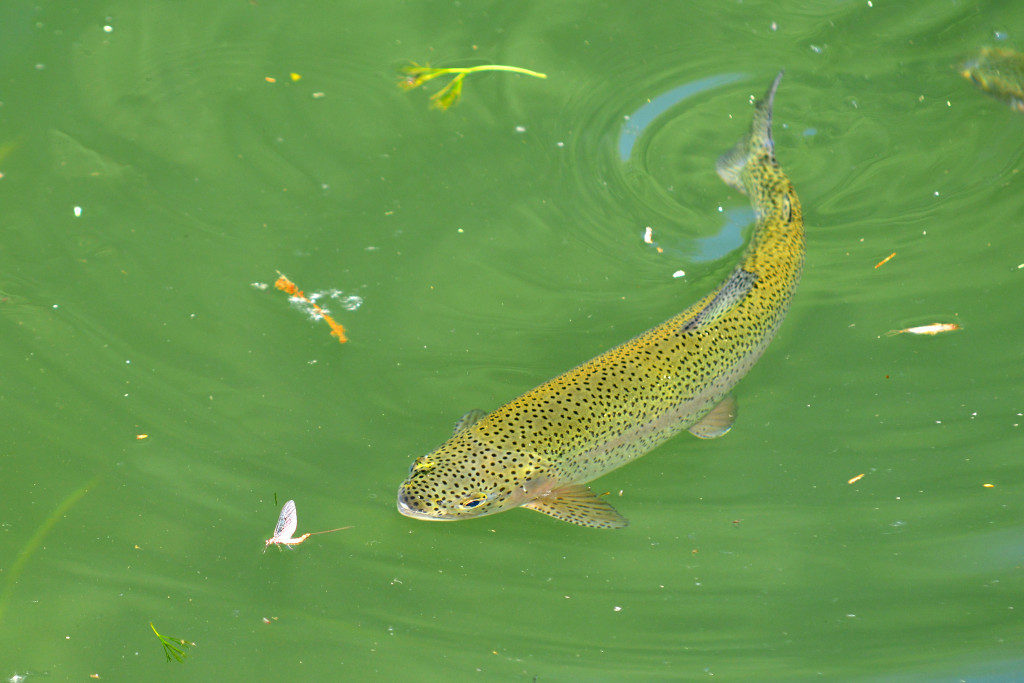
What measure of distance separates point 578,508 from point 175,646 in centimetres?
229

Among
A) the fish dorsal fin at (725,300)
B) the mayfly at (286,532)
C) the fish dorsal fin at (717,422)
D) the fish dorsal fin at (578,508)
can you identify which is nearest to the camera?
the fish dorsal fin at (578,508)

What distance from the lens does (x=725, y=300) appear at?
463cm

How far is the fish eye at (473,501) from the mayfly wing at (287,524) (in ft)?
3.88

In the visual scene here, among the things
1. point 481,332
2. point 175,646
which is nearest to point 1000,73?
point 481,332

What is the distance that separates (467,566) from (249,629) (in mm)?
1234

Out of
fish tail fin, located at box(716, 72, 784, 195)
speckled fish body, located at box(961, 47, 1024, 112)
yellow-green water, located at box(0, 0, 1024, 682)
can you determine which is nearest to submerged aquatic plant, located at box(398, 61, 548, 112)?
yellow-green water, located at box(0, 0, 1024, 682)

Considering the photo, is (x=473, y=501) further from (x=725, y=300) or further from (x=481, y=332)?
(x=725, y=300)

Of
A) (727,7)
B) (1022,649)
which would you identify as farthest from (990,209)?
(1022,649)

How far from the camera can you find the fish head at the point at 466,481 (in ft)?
13.4

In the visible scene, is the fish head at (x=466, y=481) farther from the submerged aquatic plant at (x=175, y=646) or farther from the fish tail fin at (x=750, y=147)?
the fish tail fin at (x=750, y=147)

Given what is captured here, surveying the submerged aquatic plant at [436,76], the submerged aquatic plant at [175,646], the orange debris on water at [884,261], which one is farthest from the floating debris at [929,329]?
the submerged aquatic plant at [175,646]

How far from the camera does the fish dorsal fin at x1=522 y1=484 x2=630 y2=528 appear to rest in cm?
443

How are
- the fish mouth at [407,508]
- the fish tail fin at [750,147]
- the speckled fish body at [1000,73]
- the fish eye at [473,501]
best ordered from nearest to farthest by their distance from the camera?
the fish mouth at [407,508] → the fish eye at [473,501] → the fish tail fin at [750,147] → the speckled fish body at [1000,73]

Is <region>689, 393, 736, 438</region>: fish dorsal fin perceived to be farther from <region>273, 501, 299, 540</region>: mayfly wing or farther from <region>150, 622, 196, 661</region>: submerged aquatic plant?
<region>150, 622, 196, 661</region>: submerged aquatic plant
